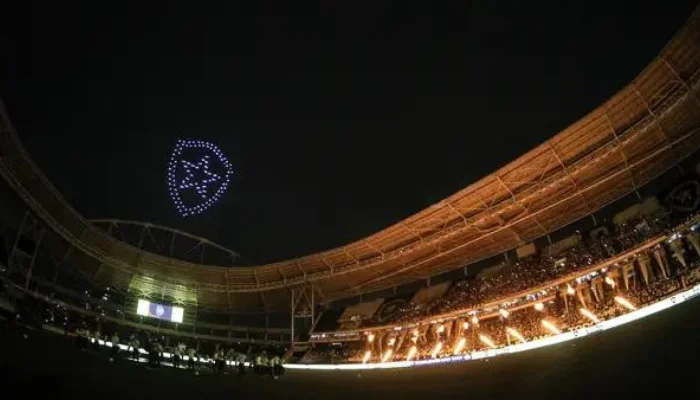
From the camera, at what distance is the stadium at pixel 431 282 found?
1723 cm

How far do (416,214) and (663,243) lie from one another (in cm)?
906

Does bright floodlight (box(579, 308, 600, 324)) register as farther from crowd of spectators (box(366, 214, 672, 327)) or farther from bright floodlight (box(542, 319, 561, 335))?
crowd of spectators (box(366, 214, 672, 327))

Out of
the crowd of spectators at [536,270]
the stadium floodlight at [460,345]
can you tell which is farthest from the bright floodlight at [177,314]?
the stadium floodlight at [460,345]

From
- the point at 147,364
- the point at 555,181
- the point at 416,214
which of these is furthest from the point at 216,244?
the point at 555,181

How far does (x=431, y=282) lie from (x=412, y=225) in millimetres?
5252

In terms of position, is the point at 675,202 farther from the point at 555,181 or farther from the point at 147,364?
the point at 147,364

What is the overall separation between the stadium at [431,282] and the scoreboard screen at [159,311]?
10cm

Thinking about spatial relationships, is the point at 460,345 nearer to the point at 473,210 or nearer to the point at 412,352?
the point at 412,352

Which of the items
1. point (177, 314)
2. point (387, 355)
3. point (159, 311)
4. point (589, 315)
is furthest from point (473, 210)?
point (159, 311)

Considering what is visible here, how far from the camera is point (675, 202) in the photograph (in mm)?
17859

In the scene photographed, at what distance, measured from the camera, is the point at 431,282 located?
2667cm

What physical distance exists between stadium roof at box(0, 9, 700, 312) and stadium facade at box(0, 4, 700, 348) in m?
0.05

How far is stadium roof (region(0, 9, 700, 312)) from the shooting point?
17.1 metres

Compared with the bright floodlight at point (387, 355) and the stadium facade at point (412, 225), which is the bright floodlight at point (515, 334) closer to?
the stadium facade at point (412, 225)
